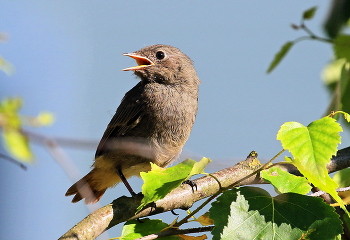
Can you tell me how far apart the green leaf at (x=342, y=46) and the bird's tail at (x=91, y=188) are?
3291mm

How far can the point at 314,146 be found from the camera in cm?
202

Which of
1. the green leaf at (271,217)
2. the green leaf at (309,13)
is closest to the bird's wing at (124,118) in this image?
the green leaf at (309,13)

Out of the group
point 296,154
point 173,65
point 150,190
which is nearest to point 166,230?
point 150,190

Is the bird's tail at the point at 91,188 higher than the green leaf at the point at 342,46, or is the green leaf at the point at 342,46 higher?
the green leaf at the point at 342,46

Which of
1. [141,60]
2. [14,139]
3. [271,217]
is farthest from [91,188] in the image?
[271,217]

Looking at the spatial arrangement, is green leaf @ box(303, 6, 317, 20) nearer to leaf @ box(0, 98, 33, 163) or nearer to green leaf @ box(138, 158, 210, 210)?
green leaf @ box(138, 158, 210, 210)

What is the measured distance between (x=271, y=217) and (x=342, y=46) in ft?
3.80

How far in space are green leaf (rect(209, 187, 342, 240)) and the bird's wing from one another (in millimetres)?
2862

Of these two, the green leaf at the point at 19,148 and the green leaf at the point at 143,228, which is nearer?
the green leaf at the point at 143,228

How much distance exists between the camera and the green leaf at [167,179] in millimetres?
2143

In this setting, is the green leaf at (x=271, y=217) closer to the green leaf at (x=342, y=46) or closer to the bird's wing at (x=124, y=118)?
the green leaf at (x=342, y=46)

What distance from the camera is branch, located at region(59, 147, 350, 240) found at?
2643 millimetres

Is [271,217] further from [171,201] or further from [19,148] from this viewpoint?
[19,148]

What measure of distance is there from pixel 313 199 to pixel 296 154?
0.34 meters
